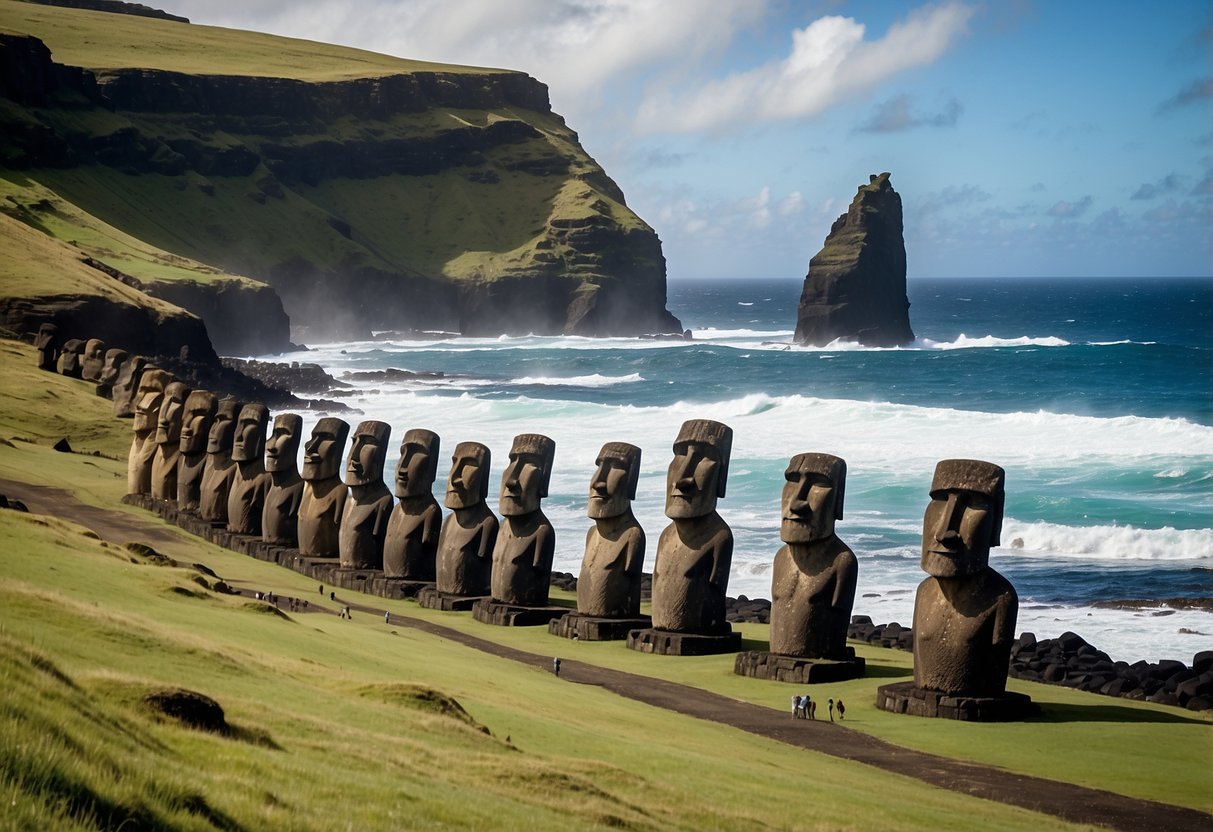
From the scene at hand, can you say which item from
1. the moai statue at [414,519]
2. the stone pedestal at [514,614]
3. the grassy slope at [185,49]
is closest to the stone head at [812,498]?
Result: the stone pedestal at [514,614]

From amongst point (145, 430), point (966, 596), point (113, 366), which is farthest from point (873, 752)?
point (113, 366)

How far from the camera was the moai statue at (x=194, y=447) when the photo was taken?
32.8 meters

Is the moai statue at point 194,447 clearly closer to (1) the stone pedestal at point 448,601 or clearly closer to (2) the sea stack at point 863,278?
(1) the stone pedestal at point 448,601

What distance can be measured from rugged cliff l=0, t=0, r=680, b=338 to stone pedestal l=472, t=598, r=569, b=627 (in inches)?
3507

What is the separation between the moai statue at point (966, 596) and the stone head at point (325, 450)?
13617 millimetres

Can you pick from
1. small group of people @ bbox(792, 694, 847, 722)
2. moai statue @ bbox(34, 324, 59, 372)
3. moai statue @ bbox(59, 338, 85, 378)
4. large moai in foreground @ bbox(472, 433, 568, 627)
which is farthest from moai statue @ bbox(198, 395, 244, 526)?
moai statue @ bbox(59, 338, 85, 378)

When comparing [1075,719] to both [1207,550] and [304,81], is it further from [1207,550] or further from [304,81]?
[304,81]

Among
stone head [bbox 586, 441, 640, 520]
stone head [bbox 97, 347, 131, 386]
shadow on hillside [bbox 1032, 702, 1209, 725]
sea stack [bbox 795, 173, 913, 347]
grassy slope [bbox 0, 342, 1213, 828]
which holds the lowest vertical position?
grassy slope [bbox 0, 342, 1213, 828]

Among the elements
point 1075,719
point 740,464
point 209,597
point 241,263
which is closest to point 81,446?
point 740,464

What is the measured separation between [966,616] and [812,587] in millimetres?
2615

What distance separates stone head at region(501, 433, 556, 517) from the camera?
24.2m

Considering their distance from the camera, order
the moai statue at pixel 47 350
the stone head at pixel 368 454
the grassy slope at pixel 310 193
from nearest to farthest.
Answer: the stone head at pixel 368 454 → the moai statue at pixel 47 350 → the grassy slope at pixel 310 193

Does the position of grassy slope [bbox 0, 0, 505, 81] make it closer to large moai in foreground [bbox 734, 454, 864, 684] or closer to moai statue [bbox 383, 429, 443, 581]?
moai statue [bbox 383, 429, 443, 581]

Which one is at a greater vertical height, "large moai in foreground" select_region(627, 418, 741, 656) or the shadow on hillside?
"large moai in foreground" select_region(627, 418, 741, 656)
